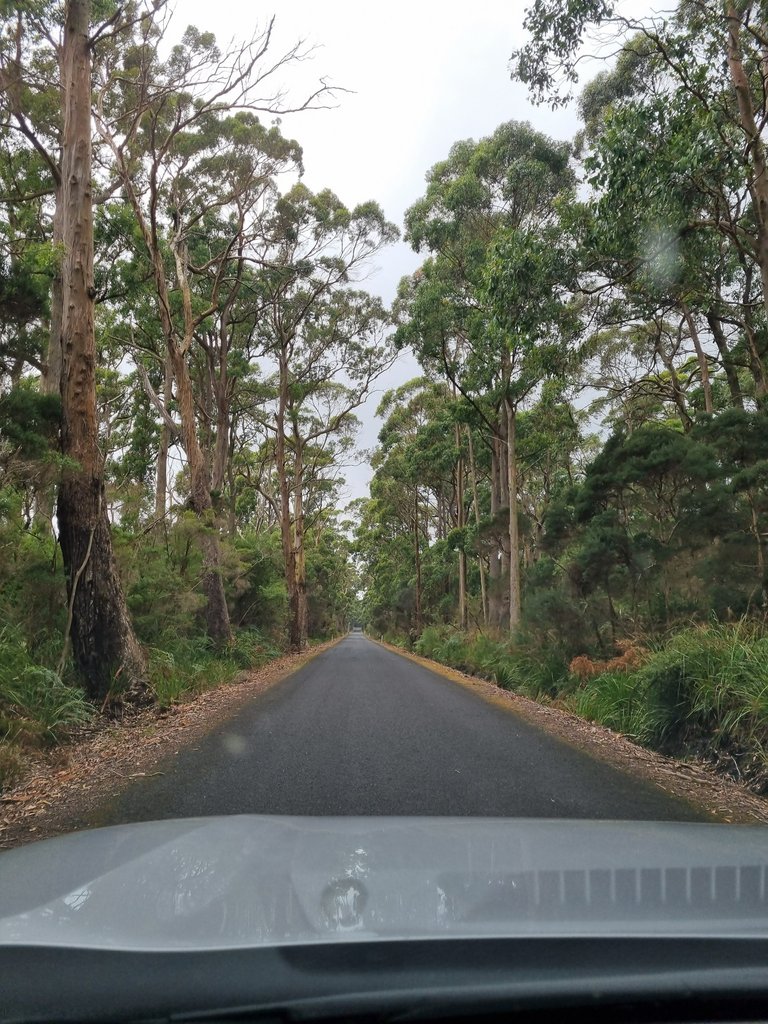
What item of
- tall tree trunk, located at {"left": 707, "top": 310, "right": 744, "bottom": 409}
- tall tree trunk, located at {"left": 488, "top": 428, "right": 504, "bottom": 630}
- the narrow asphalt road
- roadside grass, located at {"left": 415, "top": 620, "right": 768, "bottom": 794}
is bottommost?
the narrow asphalt road

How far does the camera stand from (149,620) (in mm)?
15031

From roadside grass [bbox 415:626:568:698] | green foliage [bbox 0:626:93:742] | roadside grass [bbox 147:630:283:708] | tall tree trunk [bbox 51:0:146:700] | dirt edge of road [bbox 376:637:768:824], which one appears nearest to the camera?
dirt edge of road [bbox 376:637:768:824]

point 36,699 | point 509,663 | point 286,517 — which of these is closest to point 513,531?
point 509,663

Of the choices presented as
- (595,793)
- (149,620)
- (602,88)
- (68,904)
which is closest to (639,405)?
(602,88)

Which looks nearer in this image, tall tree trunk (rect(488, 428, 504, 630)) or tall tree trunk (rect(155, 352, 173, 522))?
tall tree trunk (rect(155, 352, 173, 522))

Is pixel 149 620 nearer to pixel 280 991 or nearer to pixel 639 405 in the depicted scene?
pixel 280 991

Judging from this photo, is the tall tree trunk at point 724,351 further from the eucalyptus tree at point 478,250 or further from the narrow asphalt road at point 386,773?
the narrow asphalt road at point 386,773

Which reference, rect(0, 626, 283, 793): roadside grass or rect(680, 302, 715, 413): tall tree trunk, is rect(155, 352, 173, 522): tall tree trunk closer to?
rect(0, 626, 283, 793): roadside grass

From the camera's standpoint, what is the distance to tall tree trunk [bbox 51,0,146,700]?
1052cm

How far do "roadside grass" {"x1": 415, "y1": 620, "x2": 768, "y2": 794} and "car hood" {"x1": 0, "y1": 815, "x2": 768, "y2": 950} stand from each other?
3959 mm

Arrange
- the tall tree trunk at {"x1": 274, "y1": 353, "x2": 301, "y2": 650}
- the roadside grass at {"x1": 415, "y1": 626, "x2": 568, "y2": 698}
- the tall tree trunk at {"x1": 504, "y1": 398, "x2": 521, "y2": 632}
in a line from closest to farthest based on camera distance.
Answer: the roadside grass at {"x1": 415, "y1": 626, "x2": 568, "y2": 698}
the tall tree trunk at {"x1": 504, "y1": 398, "x2": 521, "y2": 632}
the tall tree trunk at {"x1": 274, "y1": 353, "x2": 301, "y2": 650}

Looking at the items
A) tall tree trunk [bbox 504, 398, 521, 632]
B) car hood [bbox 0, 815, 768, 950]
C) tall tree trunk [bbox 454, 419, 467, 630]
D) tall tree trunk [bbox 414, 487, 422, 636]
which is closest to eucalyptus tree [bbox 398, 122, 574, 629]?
tall tree trunk [bbox 504, 398, 521, 632]

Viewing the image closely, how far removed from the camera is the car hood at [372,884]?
8.16 ft

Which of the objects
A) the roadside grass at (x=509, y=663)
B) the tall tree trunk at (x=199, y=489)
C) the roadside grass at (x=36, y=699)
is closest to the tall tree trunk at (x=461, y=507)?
the roadside grass at (x=509, y=663)
